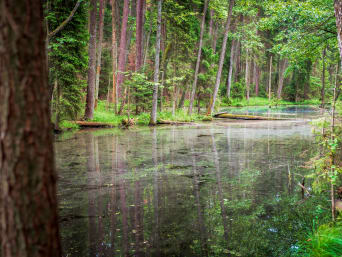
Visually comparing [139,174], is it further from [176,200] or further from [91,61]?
[91,61]

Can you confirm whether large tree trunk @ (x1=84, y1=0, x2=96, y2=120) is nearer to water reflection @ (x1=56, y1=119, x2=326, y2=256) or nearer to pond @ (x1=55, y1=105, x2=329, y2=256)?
water reflection @ (x1=56, y1=119, x2=326, y2=256)

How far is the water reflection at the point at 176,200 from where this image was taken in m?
4.14

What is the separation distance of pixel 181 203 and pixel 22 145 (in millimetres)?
4289

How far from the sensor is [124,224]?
15.5 feet

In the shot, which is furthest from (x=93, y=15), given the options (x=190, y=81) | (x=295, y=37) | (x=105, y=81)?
(x=105, y=81)

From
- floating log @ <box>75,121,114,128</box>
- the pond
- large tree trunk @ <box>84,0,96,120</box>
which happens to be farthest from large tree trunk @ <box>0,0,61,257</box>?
large tree trunk @ <box>84,0,96,120</box>

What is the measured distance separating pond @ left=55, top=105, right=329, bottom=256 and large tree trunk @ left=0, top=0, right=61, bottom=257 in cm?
232

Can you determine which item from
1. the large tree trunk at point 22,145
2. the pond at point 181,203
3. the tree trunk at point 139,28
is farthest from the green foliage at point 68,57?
the large tree trunk at point 22,145

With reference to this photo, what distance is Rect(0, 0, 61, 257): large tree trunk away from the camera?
1.74 meters

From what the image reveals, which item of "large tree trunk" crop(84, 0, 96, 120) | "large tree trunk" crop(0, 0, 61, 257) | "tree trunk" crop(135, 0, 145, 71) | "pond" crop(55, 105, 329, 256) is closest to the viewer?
"large tree trunk" crop(0, 0, 61, 257)

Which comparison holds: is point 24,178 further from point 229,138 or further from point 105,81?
point 105,81

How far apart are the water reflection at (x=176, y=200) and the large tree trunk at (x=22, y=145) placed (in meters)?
2.32

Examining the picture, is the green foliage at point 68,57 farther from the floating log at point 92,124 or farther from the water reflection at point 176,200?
the water reflection at point 176,200

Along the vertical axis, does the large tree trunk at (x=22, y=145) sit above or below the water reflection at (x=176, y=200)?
above
